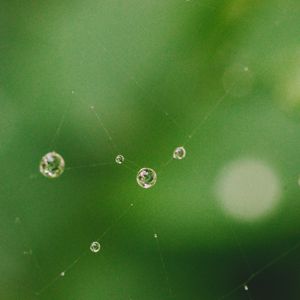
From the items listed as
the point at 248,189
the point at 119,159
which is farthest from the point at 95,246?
the point at 248,189

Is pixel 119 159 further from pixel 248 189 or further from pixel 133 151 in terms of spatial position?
pixel 248 189

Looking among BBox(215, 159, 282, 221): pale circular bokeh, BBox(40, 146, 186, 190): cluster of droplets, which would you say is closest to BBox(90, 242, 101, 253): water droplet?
BBox(40, 146, 186, 190): cluster of droplets

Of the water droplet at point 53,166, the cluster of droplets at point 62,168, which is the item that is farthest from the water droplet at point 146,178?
the water droplet at point 53,166

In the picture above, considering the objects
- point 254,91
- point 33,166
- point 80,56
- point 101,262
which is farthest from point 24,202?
point 254,91

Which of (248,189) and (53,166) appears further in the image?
(248,189)

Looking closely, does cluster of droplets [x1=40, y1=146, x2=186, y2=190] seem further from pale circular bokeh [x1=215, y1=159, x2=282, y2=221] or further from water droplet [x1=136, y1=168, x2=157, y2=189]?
pale circular bokeh [x1=215, y1=159, x2=282, y2=221]

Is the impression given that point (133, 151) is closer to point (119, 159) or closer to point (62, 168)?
point (119, 159)

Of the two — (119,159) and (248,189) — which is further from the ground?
(119,159)
